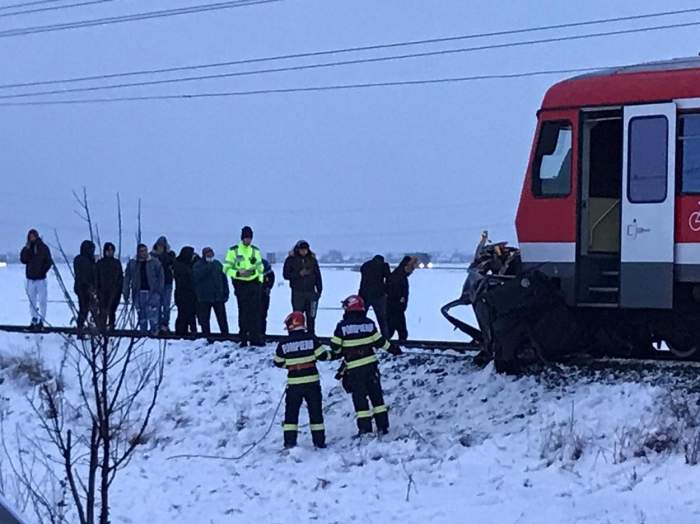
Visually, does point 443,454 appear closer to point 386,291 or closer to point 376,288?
point 376,288

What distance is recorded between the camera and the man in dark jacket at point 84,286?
7.05m

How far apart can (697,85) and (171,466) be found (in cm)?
723

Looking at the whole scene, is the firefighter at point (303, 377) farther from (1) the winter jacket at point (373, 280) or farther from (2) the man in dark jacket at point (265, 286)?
(2) the man in dark jacket at point (265, 286)

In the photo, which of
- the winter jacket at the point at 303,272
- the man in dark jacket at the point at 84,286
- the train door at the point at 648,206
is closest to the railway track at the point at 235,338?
the winter jacket at the point at 303,272

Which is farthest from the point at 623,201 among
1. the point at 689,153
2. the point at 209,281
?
the point at 209,281

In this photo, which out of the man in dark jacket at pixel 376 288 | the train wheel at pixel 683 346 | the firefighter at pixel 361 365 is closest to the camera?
the firefighter at pixel 361 365

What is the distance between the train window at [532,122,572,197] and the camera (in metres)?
12.5

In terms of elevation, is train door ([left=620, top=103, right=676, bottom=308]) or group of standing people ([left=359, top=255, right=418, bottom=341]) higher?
train door ([left=620, top=103, right=676, bottom=308])

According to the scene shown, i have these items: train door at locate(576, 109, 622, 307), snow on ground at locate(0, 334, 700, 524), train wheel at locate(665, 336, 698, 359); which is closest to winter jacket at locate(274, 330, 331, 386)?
snow on ground at locate(0, 334, 700, 524)

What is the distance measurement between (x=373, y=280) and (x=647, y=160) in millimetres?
5406

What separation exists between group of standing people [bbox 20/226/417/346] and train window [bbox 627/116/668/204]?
4725mm

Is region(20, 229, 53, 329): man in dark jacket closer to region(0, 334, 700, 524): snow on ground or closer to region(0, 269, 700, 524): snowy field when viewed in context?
region(0, 269, 700, 524): snowy field

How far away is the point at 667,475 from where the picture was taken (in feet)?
31.1

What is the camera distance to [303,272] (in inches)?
629
